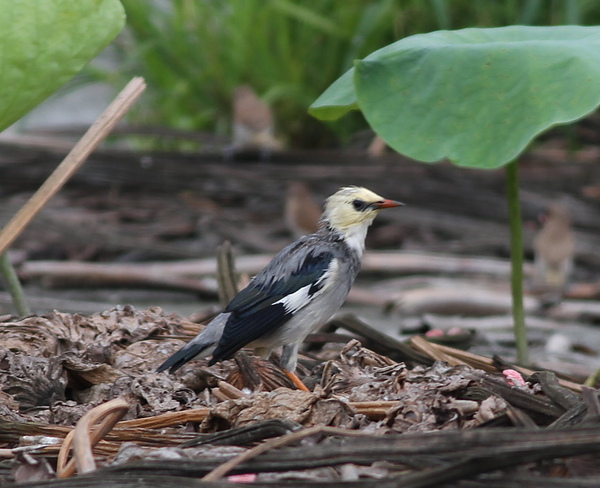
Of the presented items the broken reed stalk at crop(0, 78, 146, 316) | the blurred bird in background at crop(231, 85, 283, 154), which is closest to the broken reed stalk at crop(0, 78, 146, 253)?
the broken reed stalk at crop(0, 78, 146, 316)

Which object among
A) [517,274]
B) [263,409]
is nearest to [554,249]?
[517,274]

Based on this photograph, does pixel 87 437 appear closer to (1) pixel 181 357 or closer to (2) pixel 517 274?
(1) pixel 181 357

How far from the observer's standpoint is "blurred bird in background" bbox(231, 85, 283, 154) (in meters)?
7.12

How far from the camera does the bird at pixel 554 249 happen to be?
20.6ft

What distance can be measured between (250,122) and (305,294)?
4429 millimetres

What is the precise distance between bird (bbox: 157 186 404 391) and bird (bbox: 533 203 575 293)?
315 centimetres

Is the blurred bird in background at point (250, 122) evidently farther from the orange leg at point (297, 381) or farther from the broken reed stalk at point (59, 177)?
the orange leg at point (297, 381)

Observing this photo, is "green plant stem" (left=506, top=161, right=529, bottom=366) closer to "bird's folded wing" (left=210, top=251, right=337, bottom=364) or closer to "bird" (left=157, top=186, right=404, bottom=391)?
"bird" (left=157, top=186, right=404, bottom=391)

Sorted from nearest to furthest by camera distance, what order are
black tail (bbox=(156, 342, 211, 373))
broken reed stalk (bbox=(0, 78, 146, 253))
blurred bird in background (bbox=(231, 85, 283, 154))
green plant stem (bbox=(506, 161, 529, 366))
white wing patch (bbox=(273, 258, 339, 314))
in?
black tail (bbox=(156, 342, 211, 373)), broken reed stalk (bbox=(0, 78, 146, 253)), white wing patch (bbox=(273, 258, 339, 314)), green plant stem (bbox=(506, 161, 529, 366)), blurred bird in background (bbox=(231, 85, 283, 154))

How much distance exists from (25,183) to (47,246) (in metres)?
0.78

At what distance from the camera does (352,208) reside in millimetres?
3266

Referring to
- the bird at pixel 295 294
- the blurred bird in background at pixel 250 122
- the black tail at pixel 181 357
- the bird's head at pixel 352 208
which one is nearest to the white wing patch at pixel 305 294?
the bird at pixel 295 294

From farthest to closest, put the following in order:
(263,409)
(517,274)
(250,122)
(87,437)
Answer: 1. (250,122)
2. (517,274)
3. (263,409)
4. (87,437)

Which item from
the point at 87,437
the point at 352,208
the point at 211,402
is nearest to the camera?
the point at 87,437
